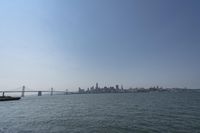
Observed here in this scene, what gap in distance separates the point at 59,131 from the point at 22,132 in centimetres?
459

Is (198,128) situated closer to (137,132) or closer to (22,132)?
(137,132)

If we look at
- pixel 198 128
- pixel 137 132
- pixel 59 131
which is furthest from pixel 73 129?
pixel 198 128

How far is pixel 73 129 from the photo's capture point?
24594 millimetres

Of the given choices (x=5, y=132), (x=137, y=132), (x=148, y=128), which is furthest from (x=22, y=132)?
(x=148, y=128)

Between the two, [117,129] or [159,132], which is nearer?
[159,132]

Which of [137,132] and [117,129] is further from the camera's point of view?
[117,129]

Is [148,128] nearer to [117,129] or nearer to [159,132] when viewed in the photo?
[159,132]

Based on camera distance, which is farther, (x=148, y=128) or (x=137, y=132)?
(x=148, y=128)

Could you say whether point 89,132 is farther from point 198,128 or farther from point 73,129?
point 198,128

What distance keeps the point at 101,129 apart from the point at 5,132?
11912mm

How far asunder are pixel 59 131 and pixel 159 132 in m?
12.0

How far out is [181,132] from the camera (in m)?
21.8

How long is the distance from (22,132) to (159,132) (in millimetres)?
16533

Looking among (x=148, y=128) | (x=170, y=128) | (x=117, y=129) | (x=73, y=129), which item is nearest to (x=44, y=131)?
(x=73, y=129)
